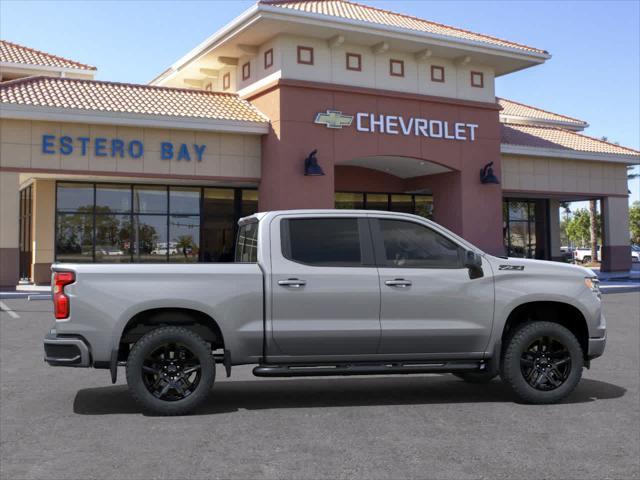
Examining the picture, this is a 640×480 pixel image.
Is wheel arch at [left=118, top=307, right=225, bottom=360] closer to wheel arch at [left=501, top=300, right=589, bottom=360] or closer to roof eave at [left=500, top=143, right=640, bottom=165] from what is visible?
wheel arch at [left=501, top=300, right=589, bottom=360]

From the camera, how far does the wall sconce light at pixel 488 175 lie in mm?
27375

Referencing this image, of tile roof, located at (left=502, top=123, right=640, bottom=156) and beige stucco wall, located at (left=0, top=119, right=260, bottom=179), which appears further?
tile roof, located at (left=502, top=123, right=640, bottom=156)

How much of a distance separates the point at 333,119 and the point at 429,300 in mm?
18044

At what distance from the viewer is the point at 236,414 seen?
6812 mm

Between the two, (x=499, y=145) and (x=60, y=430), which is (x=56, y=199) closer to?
(x=499, y=145)

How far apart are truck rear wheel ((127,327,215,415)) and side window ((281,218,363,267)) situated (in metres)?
1.37

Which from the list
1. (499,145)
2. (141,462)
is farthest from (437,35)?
(141,462)

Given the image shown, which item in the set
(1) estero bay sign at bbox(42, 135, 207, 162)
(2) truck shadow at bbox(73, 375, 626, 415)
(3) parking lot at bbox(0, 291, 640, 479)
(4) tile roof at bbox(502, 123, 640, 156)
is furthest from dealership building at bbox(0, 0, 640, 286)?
(2) truck shadow at bbox(73, 375, 626, 415)

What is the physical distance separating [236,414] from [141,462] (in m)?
1.71

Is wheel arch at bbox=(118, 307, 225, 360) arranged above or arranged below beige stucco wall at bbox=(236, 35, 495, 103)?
below

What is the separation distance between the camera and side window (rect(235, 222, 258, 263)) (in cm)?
757

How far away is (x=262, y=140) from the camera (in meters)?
25.0

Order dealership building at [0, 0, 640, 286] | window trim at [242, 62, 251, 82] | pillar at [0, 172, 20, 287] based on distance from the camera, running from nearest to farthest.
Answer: pillar at [0, 172, 20, 287] < dealership building at [0, 0, 640, 286] < window trim at [242, 62, 251, 82]

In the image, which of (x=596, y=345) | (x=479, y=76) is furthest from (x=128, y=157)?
(x=596, y=345)
